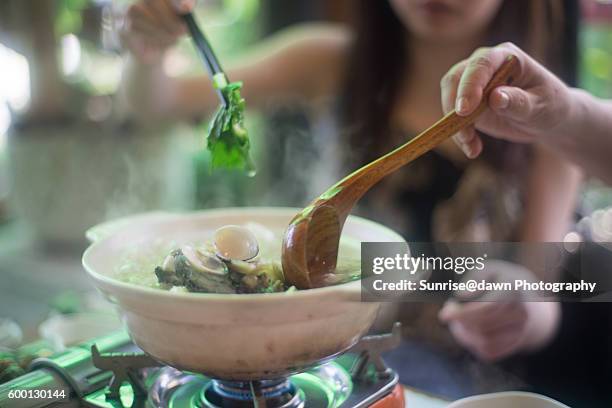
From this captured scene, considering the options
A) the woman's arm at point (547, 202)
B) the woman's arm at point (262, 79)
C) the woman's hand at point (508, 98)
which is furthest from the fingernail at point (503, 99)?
the woman's arm at point (262, 79)

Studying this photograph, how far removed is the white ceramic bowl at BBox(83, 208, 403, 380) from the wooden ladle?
8 cm

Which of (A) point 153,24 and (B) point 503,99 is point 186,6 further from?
(B) point 503,99

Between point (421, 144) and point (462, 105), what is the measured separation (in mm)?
67

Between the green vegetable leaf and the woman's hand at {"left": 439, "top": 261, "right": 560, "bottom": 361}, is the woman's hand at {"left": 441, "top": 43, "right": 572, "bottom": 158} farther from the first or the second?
the woman's hand at {"left": 439, "top": 261, "right": 560, "bottom": 361}

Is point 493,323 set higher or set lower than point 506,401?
lower

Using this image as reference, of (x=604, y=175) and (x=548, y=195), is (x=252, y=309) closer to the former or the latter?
(x=604, y=175)

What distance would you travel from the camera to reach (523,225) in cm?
142

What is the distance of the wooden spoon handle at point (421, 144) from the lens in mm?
686

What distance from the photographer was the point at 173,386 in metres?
0.75

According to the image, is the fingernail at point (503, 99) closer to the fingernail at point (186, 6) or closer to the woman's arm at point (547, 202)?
the fingernail at point (186, 6)

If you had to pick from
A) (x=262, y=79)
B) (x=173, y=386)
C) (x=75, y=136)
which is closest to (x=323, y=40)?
(x=262, y=79)

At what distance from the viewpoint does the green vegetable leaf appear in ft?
2.49

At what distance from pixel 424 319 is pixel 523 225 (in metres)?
0.35

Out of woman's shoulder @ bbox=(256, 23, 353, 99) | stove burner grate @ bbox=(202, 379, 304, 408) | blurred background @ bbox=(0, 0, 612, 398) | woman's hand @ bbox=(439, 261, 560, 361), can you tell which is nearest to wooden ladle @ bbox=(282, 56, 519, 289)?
stove burner grate @ bbox=(202, 379, 304, 408)
